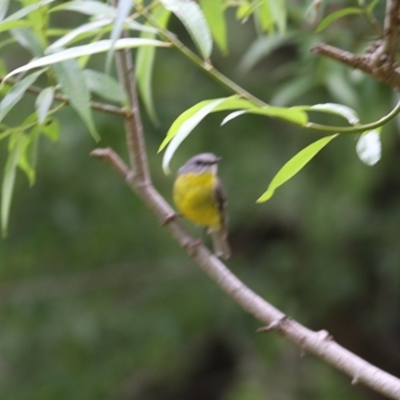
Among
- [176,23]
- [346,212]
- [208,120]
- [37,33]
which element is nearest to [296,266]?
[346,212]

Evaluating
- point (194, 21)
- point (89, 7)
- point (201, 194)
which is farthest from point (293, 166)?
point (201, 194)

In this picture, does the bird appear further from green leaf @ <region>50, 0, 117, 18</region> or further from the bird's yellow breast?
green leaf @ <region>50, 0, 117, 18</region>

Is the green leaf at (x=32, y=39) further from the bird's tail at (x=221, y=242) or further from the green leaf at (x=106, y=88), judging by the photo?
the bird's tail at (x=221, y=242)

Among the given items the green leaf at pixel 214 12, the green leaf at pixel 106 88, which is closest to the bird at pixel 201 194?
the green leaf at pixel 214 12

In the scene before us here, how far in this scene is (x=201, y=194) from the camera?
7.86 ft

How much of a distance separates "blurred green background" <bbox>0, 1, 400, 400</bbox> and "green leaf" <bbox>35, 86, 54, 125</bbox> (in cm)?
198

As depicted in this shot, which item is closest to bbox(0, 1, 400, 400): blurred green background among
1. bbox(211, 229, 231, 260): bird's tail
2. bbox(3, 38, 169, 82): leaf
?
bbox(211, 229, 231, 260): bird's tail

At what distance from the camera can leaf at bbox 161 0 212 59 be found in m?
0.94

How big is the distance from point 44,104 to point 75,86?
74 mm

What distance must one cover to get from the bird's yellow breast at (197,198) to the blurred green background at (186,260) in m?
0.77

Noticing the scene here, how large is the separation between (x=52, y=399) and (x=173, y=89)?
1283 millimetres

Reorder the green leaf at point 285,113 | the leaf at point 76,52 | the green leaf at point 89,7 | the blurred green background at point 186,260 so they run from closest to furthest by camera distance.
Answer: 1. the green leaf at point 285,113
2. the leaf at point 76,52
3. the green leaf at point 89,7
4. the blurred green background at point 186,260

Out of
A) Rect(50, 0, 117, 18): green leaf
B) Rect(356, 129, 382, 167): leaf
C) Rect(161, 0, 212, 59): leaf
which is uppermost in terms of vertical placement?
Rect(50, 0, 117, 18): green leaf

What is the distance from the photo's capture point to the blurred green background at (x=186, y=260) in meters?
3.25
